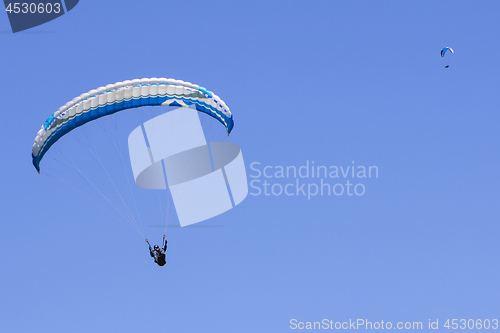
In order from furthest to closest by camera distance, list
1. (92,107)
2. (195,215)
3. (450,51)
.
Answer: (195,215)
(450,51)
(92,107)

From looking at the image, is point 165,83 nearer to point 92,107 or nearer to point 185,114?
point 92,107

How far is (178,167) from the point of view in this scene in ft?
133

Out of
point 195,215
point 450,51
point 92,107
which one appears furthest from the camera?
point 195,215

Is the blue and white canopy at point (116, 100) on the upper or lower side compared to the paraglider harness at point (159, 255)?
upper

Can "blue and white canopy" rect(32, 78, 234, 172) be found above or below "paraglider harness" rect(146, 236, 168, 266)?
above

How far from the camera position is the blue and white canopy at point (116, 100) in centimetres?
3216

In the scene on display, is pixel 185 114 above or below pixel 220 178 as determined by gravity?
above

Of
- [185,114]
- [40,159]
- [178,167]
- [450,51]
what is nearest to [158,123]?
[185,114]

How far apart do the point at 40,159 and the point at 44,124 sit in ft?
5.65

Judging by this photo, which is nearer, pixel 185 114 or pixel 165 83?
pixel 165 83

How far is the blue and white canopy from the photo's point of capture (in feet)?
105

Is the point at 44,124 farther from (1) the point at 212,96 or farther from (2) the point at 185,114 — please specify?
(2) the point at 185,114

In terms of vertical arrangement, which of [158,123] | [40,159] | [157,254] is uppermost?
[158,123]

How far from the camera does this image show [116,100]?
32219 mm
